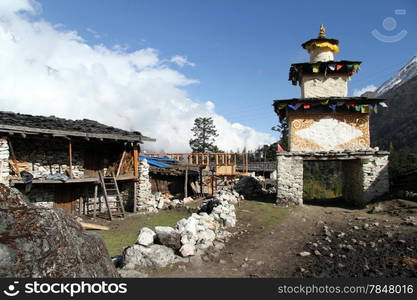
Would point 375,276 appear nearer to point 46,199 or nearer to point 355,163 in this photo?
point 355,163

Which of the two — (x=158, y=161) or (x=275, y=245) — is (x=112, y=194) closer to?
(x=158, y=161)

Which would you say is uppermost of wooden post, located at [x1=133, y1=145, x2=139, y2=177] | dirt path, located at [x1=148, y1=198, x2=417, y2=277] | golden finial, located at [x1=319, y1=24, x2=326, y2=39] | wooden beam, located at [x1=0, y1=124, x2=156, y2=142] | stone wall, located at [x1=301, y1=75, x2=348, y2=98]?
golden finial, located at [x1=319, y1=24, x2=326, y2=39]

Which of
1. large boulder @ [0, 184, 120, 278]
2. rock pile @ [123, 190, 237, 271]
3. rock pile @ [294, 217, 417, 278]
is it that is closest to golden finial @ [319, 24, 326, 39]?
rock pile @ [294, 217, 417, 278]

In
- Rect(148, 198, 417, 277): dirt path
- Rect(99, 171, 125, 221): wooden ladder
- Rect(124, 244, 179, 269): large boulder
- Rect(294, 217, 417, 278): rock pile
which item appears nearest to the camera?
Rect(294, 217, 417, 278): rock pile

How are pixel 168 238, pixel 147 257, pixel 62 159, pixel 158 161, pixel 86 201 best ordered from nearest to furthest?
pixel 147 257 → pixel 168 238 → pixel 62 159 → pixel 86 201 → pixel 158 161

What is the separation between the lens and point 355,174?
15.2m

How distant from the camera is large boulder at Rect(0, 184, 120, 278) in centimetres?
308

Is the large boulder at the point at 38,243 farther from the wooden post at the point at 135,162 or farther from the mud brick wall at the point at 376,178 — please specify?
the wooden post at the point at 135,162

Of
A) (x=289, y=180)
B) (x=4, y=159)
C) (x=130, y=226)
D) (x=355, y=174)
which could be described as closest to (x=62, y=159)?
(x=4, y=159)

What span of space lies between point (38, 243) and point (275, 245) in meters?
6.76

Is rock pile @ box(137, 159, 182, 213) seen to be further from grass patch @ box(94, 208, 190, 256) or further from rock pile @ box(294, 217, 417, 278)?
rock pile @ box(294, 217, 417, 278)

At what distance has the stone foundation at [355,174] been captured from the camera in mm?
13789

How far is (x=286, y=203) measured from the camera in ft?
46.6

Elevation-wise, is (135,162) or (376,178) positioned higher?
(135,162)
